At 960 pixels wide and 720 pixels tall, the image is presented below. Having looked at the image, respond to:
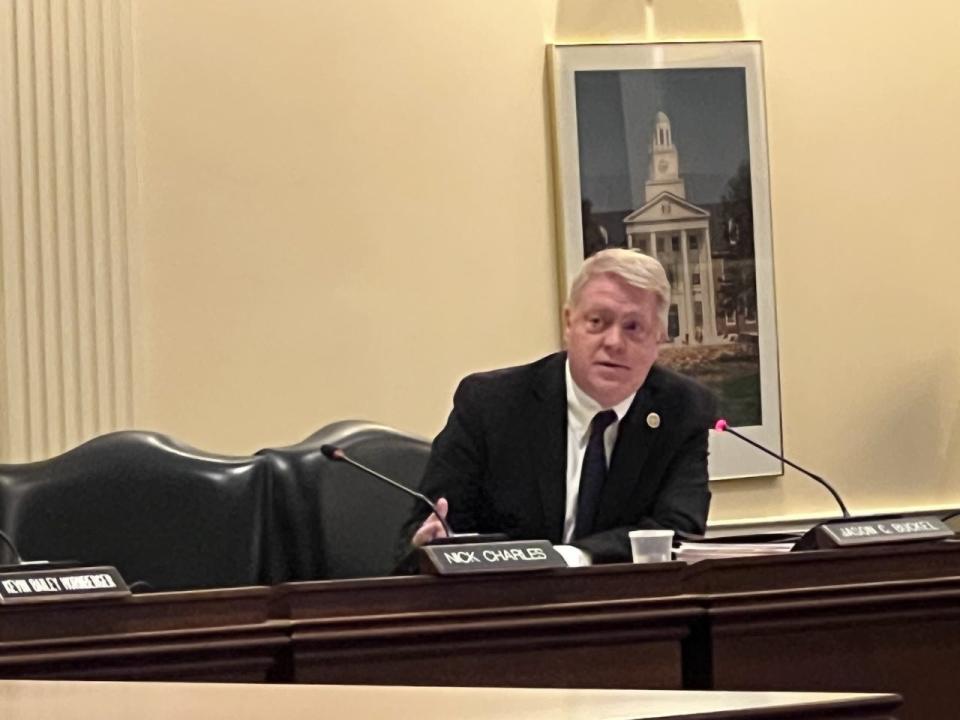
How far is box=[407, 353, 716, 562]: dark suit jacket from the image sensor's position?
3.78 meters

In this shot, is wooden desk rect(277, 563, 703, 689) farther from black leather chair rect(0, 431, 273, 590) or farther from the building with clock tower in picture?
the building with clock tower in picture

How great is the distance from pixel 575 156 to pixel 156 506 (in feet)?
6.29

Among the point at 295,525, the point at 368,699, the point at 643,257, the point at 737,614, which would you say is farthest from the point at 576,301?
the point at 368,699

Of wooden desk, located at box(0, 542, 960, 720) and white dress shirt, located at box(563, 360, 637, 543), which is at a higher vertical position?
white dress shirt, located at box(563, 360, 637, 543)

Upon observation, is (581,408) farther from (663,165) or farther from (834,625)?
(663,165)

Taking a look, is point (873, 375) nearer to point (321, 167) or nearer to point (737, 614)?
point (321, 167)

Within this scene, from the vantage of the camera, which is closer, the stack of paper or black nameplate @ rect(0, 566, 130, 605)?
black nameplate @ rect(0, 566, 130, 605)

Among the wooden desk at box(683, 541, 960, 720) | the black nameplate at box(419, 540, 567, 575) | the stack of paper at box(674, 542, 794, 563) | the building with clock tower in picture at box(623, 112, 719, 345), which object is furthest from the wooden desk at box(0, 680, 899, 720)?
the building with clock tower in picture at box(623, 112, 719, 345)

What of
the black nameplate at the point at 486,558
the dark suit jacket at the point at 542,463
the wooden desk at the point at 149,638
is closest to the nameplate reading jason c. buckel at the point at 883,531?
the black nameplate at the point at 486,558

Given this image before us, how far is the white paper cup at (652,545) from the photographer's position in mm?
3113

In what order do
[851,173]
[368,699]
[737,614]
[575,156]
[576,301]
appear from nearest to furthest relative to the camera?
1. [368,699]
2. [737,614]
3. [576,301]
4. [575,156]
5. [851,173]

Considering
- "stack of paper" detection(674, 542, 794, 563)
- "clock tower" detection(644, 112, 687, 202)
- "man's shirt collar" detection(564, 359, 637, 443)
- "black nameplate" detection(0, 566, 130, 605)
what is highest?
"clock tower" detection(644, 112, 687, 202)

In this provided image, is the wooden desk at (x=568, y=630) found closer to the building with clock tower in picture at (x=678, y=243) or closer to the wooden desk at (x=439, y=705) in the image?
the wooden desk at (x=439, y=705)

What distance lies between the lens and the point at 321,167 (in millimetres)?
5098
